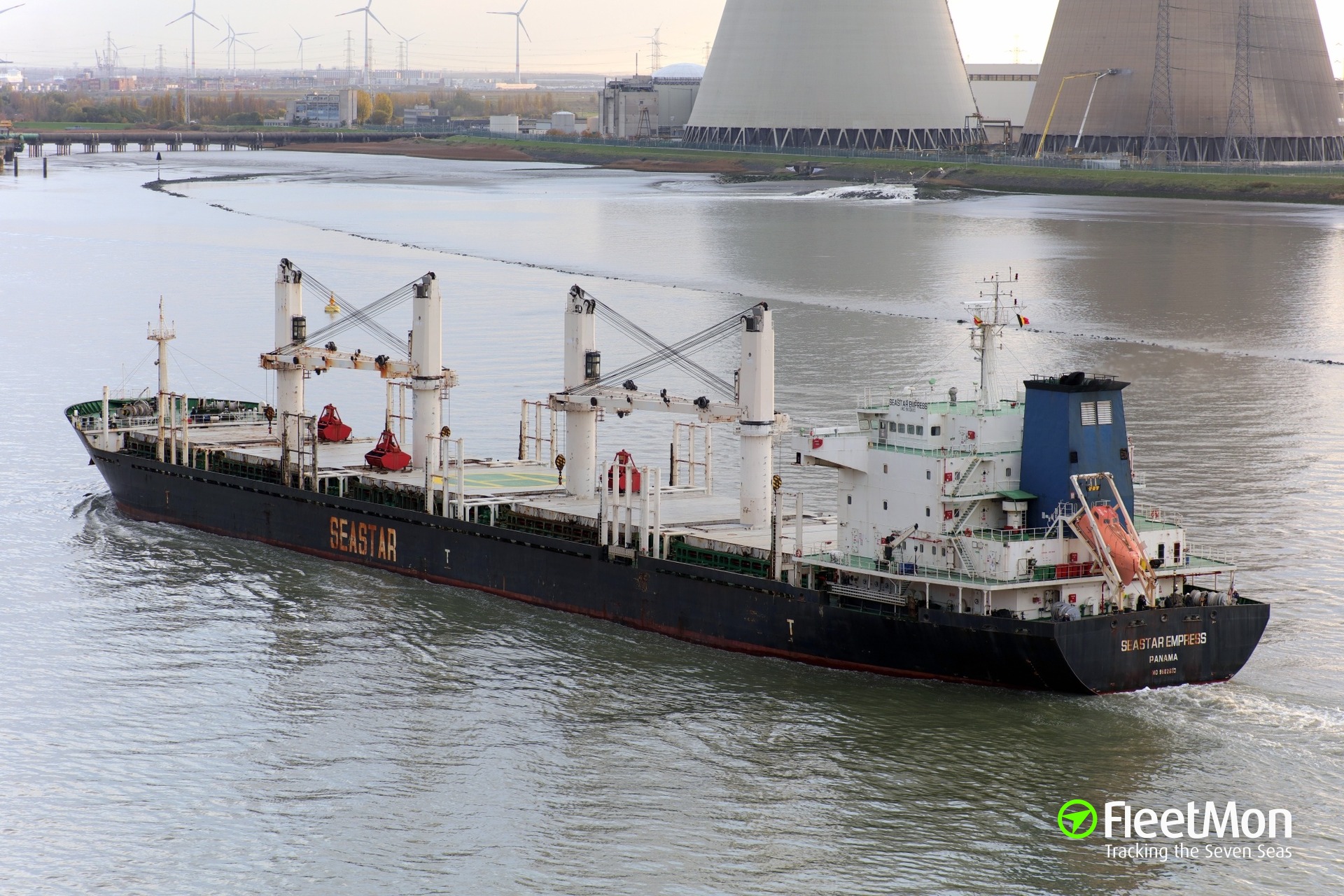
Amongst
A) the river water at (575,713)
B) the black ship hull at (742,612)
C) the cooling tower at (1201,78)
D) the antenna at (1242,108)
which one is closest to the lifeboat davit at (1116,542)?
the black ship hull at (742,612)

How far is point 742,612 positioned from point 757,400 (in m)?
4.15

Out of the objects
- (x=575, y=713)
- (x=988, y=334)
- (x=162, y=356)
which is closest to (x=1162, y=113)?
(x=162, y=356)

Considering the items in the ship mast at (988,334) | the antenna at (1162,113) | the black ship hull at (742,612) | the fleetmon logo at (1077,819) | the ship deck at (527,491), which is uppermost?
the antenna at (1162,113)

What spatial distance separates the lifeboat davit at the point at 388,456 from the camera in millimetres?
37375

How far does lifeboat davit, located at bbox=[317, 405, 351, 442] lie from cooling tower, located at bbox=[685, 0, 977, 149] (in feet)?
339

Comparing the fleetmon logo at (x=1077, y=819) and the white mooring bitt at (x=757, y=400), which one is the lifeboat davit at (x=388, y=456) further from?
the fleetmon logo at (x=1077, y=819)

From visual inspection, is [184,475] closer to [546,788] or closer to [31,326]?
[546,788]

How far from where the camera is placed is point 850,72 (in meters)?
140

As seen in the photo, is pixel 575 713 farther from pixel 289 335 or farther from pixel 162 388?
pixel 162 388

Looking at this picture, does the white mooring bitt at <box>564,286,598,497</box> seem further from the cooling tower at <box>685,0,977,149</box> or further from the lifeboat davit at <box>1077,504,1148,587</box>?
the cooling tower at <box>685,0,977,149</box>

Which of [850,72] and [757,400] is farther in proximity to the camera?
[850,72]

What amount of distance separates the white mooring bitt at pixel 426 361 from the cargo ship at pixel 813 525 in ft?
0.19

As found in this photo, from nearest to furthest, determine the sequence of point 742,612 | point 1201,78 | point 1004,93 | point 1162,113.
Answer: point 742,612 < point 1201,78 < point 1162,113 < point 1004,93

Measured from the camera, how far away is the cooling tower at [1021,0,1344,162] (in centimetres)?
11606
